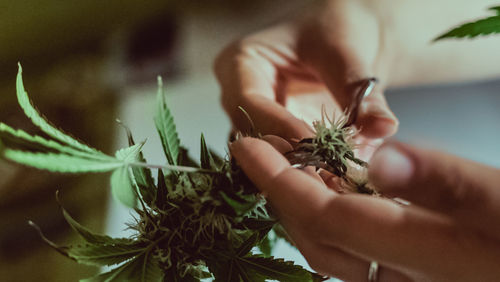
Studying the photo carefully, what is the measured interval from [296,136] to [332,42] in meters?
0.18

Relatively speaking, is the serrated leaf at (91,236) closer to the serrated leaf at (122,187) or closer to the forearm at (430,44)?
the serrated leaf at (122,187)

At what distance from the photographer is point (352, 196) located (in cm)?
19

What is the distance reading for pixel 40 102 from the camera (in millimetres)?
953

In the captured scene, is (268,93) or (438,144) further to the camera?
(268,93)

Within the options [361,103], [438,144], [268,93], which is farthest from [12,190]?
[438,144]

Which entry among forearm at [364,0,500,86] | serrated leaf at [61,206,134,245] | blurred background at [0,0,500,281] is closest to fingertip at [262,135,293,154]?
serrated leaf at [61,206,134,245]

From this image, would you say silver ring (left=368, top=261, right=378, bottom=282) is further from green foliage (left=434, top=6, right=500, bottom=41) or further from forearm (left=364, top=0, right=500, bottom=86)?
forearm (left=364, top=0, right=500, bottom=86)

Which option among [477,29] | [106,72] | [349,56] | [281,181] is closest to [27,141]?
[281,181]

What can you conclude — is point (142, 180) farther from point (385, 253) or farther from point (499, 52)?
point (499, 52)

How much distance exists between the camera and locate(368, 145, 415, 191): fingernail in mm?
158

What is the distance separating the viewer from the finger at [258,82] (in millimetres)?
368

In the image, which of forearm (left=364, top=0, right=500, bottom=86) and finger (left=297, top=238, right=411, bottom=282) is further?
forearm (left=364, top=0, right=500, bottom=86)

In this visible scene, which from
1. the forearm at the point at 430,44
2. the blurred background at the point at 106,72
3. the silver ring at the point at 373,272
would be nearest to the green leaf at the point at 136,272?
the silver ring at the point at 373,272

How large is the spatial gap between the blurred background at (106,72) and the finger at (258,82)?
37 centimetres
